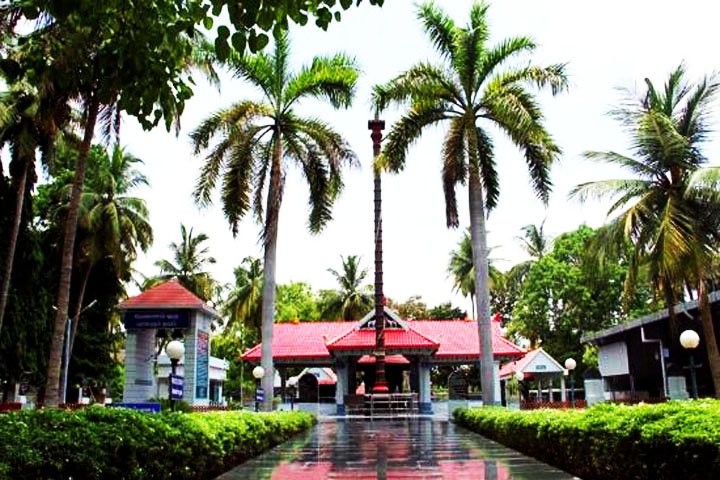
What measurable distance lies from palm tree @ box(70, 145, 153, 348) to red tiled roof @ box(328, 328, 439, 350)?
12088 millimetres

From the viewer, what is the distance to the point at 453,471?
34.9 feet

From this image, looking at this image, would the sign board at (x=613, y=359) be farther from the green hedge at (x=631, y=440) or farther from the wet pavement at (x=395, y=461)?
the green hedge at (x=631, y=440)

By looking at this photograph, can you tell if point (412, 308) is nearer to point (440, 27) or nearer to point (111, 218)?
point (111, 218)

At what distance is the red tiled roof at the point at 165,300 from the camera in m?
20.2

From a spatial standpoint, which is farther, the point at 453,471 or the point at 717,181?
the point at 717,181

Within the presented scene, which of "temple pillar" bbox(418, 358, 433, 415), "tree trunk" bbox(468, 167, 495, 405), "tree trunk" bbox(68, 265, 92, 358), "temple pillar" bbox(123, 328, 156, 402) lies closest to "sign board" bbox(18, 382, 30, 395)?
"tree trunk" bbox(68, 265, 92, 358)

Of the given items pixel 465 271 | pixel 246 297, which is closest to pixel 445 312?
pixel 465 271

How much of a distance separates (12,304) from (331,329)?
14.8 metres

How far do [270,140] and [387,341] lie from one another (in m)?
13.5

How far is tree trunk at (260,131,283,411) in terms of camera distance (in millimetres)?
20203

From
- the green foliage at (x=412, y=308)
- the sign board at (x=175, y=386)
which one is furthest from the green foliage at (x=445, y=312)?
the sign board at (x=175, y=386)

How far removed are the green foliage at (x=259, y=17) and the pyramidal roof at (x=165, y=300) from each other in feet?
52.4

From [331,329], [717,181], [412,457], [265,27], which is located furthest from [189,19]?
[331,329]

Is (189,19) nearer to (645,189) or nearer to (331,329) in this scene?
(645,189)
